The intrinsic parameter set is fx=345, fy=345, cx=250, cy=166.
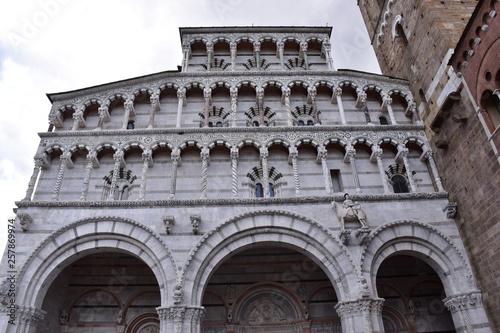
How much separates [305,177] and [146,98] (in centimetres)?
661

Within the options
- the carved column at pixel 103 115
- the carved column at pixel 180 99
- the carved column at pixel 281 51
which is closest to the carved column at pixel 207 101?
the carved column at pixel 180 99

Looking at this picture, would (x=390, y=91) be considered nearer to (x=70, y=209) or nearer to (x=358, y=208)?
(x=358, y=208)

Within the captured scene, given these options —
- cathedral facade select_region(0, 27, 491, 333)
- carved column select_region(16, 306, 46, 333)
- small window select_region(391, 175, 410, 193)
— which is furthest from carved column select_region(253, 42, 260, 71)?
carved column select_region(16, 306, 46, 333)

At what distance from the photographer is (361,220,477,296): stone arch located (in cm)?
933

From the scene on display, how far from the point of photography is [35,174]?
1067 centimetres

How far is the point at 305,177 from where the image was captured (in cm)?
1114

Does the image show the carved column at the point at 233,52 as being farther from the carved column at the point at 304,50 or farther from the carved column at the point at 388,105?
the carved column at the point at 388,105

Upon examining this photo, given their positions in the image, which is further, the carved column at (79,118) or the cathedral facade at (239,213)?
the carved column at (79,118)

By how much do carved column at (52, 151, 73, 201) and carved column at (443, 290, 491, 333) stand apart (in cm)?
1155

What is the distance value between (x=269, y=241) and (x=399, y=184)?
503cm

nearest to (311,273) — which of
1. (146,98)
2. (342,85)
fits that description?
(342,85)

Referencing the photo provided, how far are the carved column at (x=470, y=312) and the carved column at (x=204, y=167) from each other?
7.38m

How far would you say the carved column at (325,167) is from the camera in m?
10.5

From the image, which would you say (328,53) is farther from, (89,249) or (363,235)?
(89,249)
